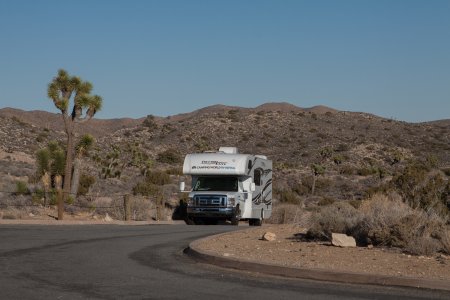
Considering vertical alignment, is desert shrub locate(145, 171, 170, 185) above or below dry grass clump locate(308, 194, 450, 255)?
above

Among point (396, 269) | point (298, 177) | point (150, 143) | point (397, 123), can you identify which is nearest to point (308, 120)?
point (397, 123)

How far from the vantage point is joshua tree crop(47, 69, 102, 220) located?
107 ft

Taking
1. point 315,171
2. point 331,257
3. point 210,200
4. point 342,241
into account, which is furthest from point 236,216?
point 315,171

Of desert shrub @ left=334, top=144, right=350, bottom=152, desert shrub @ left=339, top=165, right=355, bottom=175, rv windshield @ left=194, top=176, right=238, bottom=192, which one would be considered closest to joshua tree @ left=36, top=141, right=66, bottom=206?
rv windshield @ left=194, top=176, right=238, bottom=192

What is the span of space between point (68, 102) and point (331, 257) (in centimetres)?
2286

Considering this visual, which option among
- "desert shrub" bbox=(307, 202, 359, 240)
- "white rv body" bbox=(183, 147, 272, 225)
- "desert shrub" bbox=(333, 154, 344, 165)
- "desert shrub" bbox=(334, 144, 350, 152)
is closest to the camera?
"desert shrub" bbox=(307, 202, 359, 240)

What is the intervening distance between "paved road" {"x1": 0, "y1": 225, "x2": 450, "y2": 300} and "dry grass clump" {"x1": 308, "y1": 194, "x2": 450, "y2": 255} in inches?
132

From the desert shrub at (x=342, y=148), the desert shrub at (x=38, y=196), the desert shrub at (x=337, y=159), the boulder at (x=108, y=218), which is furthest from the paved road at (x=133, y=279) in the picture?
the desert shrub at (x=342, y=148)

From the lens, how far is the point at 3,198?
104ft

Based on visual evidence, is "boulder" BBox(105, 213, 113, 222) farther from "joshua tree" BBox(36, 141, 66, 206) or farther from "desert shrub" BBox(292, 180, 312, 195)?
"desert shrub" BBox(292, 180, 312, 195)

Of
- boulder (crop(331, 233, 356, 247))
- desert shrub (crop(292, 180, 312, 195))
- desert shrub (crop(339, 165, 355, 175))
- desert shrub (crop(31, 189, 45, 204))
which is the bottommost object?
boulder (crop(331, 233, 356, 247))

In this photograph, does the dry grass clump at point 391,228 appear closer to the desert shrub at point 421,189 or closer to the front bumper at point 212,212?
the desert shrub at point 421,189

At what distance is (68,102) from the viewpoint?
108 feet

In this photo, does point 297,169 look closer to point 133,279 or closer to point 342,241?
point 342,241
